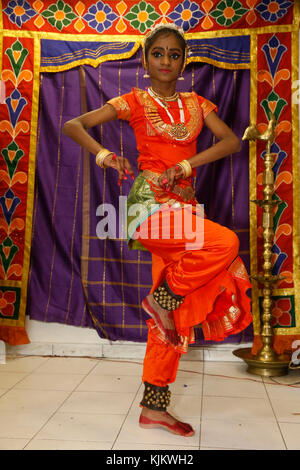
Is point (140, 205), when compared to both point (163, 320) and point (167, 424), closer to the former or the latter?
point (163, 320)

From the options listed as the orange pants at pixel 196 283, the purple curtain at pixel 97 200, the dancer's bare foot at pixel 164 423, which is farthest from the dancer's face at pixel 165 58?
the dancer's bare foot at pixel 164 423

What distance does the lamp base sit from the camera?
9.96 feet

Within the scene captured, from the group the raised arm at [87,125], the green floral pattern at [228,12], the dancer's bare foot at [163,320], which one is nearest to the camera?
the dancer's bare foot at [163,320]

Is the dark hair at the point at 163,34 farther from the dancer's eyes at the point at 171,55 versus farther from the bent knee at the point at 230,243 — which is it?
the bent knee at the point at 230,243

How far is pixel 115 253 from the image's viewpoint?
3.43m

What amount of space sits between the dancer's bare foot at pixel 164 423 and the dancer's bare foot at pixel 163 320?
1.08ft

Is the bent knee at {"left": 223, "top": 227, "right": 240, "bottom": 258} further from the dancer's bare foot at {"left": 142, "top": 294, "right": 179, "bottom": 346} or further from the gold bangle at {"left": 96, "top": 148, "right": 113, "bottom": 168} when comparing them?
the gold bangle at {"left": 96, "top": 148, "right": 113, "bottom": 168}

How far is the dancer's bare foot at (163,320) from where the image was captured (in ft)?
7.04

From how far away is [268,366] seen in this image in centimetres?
304

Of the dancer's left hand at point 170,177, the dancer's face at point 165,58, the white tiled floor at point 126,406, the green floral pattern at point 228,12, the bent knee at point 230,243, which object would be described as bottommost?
the white tiled floor at point 126,406

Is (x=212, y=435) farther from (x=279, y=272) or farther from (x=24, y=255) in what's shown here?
(x=24, y=255)

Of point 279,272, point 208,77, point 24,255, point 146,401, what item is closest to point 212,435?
point 146,401

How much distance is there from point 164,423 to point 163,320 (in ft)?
1.50

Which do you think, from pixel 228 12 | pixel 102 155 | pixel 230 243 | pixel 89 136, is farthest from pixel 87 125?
pixel 228 12
